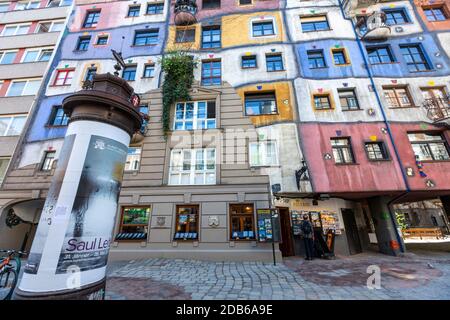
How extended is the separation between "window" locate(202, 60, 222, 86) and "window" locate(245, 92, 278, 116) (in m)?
2.51

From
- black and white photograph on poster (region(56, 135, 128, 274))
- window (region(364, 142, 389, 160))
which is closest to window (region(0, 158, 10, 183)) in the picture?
black and white photograph on poster (region(56, 135, 128, 274))

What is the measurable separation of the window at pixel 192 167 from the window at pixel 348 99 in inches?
352

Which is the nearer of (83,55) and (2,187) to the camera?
(2,187)

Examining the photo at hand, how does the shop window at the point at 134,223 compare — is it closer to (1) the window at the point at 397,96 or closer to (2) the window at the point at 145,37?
(2) the window at the point at 145,37

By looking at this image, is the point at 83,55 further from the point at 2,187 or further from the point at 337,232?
the point at 337,232

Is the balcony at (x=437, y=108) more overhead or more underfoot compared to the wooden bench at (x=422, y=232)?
more overhead

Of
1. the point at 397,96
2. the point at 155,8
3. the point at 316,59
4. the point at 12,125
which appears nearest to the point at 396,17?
the point at 397,96

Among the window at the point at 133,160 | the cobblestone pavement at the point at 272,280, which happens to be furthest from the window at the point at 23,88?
the cobblestone pavement at the point at 272,280

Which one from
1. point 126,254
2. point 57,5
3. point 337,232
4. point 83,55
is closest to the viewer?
point 126,254

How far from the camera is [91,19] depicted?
56.5ft

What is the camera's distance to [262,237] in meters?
9.52

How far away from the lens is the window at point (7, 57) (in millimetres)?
16266

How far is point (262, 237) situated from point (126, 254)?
7.00 meters

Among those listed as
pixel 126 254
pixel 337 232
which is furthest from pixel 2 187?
pixel 337 232
